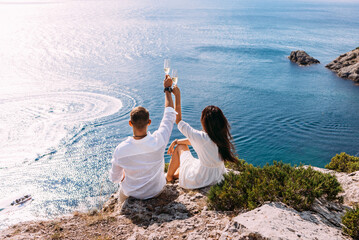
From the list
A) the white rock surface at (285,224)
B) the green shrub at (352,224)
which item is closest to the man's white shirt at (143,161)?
the white rock surface at (285,224)

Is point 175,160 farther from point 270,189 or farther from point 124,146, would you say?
point 270,189

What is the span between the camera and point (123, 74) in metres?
26.6

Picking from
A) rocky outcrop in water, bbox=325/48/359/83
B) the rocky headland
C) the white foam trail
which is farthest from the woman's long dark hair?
rocky outcrop in water, bbox=325/48/359/83

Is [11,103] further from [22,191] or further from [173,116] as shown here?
[173,116]

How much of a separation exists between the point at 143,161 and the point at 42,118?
1319cm

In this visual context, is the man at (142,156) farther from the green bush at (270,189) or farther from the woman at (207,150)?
the green bush at (270,189)

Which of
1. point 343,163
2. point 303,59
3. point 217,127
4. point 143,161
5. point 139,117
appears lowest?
point 343,163

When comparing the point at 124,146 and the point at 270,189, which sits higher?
the point at 124,146

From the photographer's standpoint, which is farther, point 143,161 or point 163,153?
point 163,153

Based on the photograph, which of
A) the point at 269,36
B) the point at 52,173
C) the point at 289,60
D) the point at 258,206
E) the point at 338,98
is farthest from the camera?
the point at 269,36

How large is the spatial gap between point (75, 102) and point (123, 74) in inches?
338

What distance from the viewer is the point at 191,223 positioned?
502 cm

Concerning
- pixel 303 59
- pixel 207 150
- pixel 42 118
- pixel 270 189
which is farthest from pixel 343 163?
pixel 303 59

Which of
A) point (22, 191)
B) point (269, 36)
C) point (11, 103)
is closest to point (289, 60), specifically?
point (269, 36)
